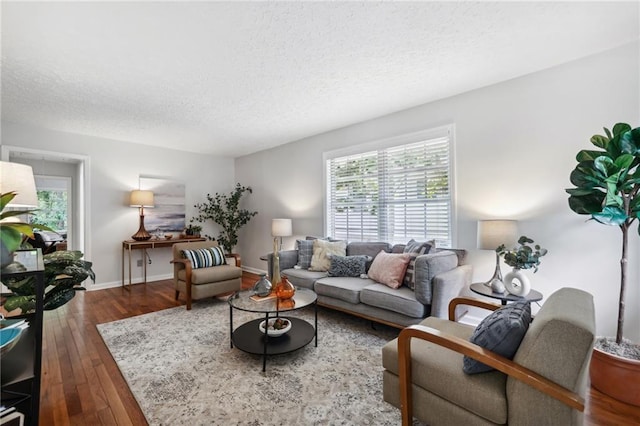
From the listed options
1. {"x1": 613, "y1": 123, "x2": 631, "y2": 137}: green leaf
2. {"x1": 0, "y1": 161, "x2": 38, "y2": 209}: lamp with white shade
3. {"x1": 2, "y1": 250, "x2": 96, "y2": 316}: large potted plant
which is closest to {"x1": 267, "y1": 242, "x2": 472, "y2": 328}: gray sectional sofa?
{"x1": 613, "y1": 123, "x2": 631, "y2": 137}: green leaf

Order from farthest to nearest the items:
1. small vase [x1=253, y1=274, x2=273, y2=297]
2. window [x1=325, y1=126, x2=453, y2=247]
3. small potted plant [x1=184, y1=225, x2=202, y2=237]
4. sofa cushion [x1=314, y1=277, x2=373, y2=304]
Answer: small potted plant [x1=184, y1=225, x2=202, y2=237], window [x1=325, y1=126, x2=453, y2=247], sofa cushion [x1=314, y1=277, x2=373, y2=304], small vase [x1=253, y1=274, x2=273, y2=297]

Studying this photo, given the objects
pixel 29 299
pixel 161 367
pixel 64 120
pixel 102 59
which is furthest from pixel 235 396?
pixel 64 120

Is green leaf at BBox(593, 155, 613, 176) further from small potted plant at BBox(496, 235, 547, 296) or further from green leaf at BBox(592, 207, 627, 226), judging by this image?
small potted plant at BBox(496, 235, 547, 296)

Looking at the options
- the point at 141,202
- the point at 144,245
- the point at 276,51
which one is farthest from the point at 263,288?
the point at 141,202

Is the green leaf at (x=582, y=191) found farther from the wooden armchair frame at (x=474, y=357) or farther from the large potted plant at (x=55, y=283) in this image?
the large potted plant at (x=55, y=283)

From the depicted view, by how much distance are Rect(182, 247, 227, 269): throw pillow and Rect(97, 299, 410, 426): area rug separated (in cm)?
95

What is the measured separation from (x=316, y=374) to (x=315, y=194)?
3024 millimetres

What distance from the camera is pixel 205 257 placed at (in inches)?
158

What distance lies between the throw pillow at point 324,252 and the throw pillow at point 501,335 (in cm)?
237

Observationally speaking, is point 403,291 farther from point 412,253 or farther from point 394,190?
point 394,190

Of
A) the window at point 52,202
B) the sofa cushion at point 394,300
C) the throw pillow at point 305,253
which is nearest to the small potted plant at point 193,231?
the throw pillow at point 305,253

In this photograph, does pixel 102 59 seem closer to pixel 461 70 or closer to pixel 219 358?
pixel 219 358

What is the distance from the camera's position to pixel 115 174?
15.9ft

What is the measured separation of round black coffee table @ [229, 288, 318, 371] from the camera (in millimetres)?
2241
